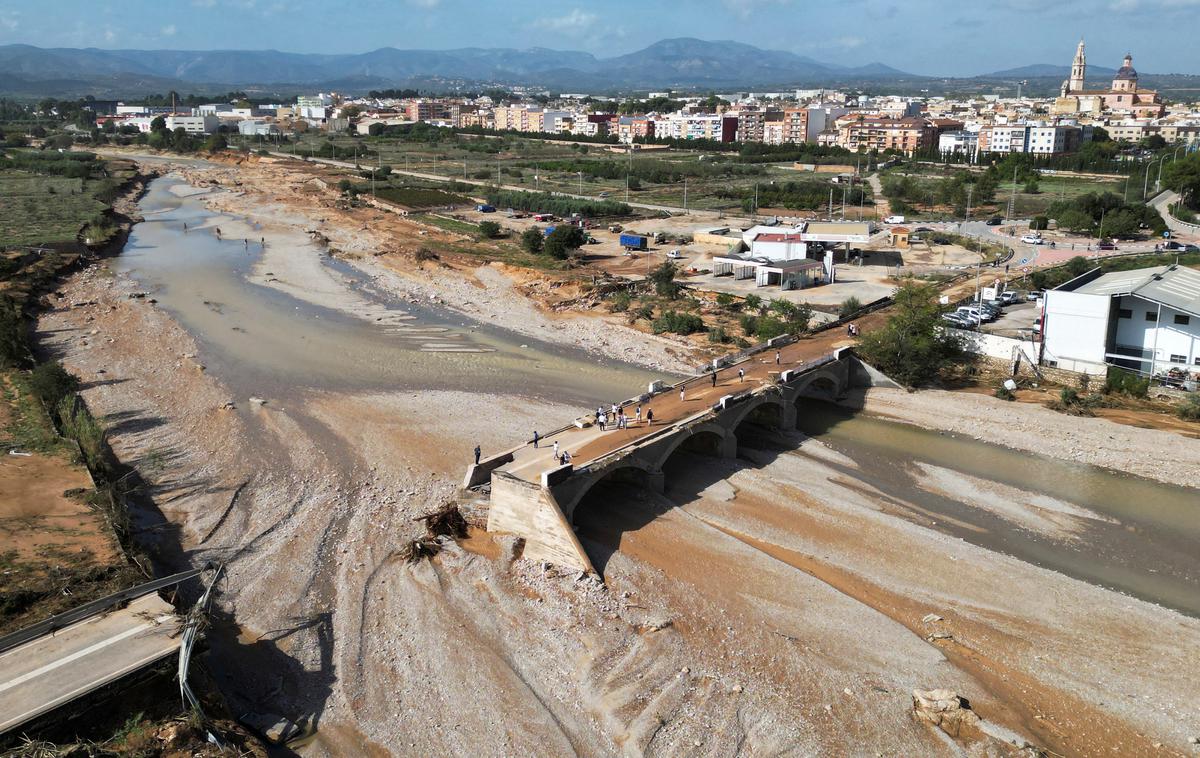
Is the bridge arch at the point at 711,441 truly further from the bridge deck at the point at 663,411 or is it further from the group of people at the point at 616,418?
the group of people at the point at 616,418

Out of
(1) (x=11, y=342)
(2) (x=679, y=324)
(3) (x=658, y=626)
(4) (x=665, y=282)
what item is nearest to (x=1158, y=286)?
(2) (x=679, y=324)

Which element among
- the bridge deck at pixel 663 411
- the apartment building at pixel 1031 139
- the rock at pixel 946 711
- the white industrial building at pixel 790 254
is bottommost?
the rock at pixel 946 711

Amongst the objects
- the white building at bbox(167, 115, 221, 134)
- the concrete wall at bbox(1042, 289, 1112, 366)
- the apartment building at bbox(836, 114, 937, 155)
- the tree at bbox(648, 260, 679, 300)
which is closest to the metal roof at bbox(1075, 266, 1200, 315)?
the concrete wall at bbox(1042, 289, 1112, 366)

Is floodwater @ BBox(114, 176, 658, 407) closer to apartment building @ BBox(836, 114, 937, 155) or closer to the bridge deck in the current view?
the bridge deck

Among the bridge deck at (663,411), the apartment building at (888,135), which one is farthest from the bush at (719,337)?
the apartment building at (888,135)

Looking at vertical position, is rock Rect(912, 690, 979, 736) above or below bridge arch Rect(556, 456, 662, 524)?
below

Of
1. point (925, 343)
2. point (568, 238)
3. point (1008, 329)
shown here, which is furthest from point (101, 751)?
point (568, 238)

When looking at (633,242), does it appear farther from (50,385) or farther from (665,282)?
(50,385)
